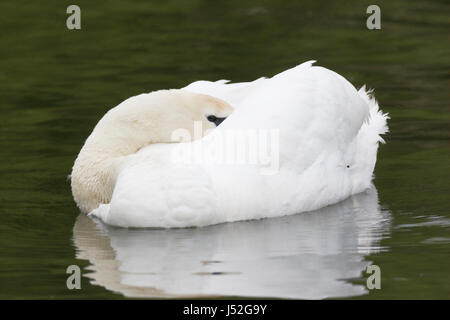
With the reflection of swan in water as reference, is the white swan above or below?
above

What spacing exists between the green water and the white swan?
1.48 ft

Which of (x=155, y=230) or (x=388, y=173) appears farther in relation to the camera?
(x=388, y=173)

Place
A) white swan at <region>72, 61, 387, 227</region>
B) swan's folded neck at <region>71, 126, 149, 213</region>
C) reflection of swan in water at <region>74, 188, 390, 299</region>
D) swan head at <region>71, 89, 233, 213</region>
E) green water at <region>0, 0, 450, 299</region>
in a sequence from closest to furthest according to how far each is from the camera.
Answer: reflection of swan in water at <region>74, 188, 390, 299</region> → green water at <region>0, 0, 450, 299</region> → white swan at <region>72, 61, 387, 227</region> → swan's folded neck at <region>71, 126, 149, 213</region> → swan head at <region>71, 89, 233, 213</region>

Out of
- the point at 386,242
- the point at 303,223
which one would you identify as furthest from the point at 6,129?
the point at 386,242

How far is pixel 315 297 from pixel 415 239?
5.60 ft

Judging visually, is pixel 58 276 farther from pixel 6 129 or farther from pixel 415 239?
pixel 6 129

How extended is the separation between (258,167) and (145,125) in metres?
1.18

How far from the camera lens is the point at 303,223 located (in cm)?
1014

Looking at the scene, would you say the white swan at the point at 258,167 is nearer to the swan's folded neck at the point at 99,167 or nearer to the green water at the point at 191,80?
the swan's folded neck at the point at 99,167

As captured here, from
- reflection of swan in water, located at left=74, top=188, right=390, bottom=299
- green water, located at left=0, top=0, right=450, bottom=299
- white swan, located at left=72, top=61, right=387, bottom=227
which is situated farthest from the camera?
white swan, located at left=72, top=61, right=387, bottom=227

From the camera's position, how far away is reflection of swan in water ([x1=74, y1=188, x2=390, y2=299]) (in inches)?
A: 328

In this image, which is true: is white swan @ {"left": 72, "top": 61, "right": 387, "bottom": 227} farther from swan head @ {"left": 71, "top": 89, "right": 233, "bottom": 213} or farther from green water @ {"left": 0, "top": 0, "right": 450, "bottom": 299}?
green water @ {"left": 0, "top": 0, "right": 450, "bottom": 299}

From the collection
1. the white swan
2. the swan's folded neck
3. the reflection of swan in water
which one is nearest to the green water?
the reflection of swan in water

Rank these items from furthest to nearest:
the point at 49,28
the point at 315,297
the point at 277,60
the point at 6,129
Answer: the point at 49,28, the point at 277,60, the point at 6,129, the point at 315,297
